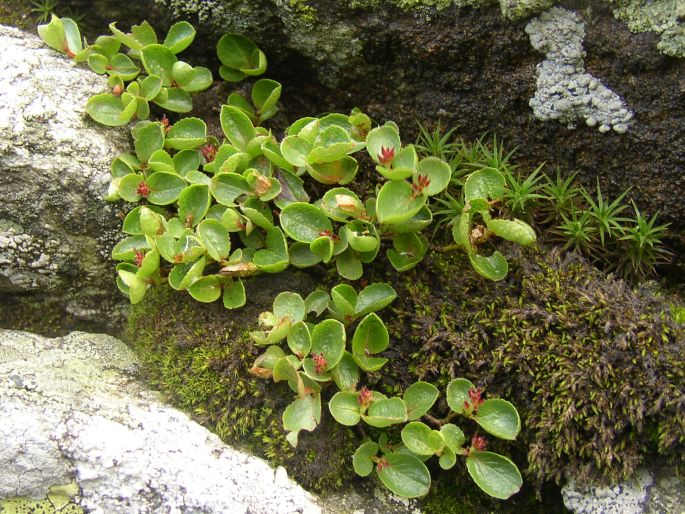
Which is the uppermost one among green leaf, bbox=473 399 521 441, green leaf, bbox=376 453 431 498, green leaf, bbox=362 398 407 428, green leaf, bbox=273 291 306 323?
green leaf, bbox=273 291 306 323

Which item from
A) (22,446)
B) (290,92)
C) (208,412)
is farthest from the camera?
(290,92)

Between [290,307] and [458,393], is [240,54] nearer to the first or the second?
[290,307]

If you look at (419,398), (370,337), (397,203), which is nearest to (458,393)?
(419,398)

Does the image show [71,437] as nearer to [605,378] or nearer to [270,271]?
[270,271]

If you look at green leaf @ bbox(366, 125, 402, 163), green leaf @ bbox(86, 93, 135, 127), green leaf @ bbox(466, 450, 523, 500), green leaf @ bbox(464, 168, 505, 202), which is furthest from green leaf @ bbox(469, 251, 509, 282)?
green leaf @ bbox(86, 93, 135, 127)

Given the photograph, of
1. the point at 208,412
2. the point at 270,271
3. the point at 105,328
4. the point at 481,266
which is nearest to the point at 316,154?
the point at 270,271

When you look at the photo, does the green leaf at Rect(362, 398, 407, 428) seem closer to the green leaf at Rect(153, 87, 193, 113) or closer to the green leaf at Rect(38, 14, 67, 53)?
the green leaf at Rect(153, 87, 193, 113)
